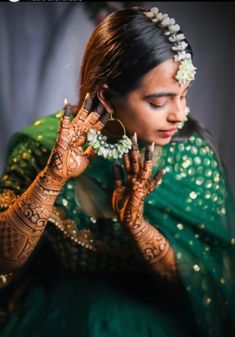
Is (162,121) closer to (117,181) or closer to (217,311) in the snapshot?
(117,181)

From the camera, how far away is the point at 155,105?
76 cm

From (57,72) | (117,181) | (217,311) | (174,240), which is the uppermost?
(57,72)

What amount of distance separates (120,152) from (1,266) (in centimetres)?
26

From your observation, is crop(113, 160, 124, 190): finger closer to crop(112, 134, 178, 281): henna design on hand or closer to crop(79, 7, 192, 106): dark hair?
crop(112, 134, 178, 281): henna design on hand

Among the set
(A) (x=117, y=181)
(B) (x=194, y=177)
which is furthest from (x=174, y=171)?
(A) (x=117, y=181)

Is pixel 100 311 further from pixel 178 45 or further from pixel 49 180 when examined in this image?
pixel 178 45

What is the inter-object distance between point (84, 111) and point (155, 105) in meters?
0.10

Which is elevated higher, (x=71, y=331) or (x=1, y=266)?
(x=1, y=266)

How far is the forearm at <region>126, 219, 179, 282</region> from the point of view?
0.82m

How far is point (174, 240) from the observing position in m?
0.88

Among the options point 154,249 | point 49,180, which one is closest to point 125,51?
point 49,180

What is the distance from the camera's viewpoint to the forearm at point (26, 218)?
755mm

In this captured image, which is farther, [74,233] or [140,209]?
[74,233]

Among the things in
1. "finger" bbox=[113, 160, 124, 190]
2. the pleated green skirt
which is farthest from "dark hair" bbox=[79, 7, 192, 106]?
the pleated green skirt
